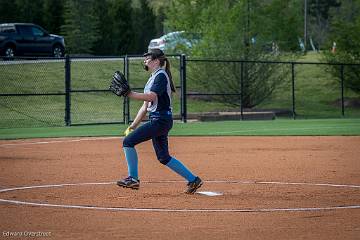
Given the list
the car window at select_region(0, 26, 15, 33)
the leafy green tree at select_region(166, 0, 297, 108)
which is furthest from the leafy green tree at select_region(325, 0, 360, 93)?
the car window at select_region(0, 26, 15, 33)

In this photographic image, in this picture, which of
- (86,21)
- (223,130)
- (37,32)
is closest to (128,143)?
(223,130)

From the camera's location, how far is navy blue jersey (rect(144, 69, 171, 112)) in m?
12.2

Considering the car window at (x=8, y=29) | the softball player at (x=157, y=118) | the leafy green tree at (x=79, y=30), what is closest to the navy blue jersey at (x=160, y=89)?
A: the softball player at (x=157, y=118)

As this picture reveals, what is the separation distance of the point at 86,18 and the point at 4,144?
3284cm

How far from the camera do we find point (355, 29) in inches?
1850

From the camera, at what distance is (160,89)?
1216cm

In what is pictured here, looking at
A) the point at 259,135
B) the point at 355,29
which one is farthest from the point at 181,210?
the point at 355,29

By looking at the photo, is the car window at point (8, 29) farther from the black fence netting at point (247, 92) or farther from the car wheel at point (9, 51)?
the black fence netting at point (247, 92)

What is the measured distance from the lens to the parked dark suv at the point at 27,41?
46.2 m

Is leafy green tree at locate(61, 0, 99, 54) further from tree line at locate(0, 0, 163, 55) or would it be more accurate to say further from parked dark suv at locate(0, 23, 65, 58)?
parked dark suv at locate(0, 23, 65, 58)

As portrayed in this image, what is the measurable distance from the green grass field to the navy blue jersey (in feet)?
42.5

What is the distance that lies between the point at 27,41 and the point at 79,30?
722cm

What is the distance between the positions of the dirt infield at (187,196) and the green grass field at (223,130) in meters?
3.88

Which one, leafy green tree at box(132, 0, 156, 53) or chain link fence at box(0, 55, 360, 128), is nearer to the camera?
chain link fence at box(0, 55, 360, 128)
